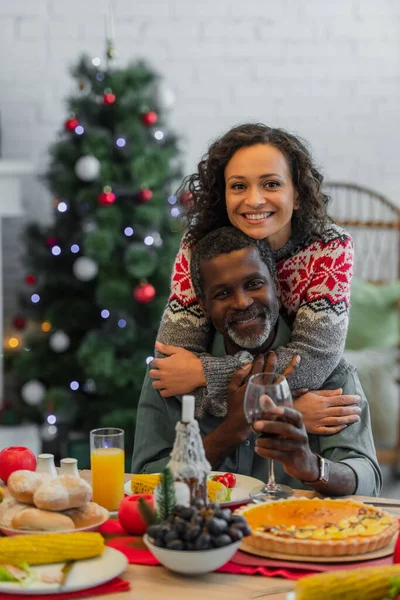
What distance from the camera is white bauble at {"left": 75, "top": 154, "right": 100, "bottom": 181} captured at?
154 inches

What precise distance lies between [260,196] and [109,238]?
6.32ft

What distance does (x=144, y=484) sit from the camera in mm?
1718

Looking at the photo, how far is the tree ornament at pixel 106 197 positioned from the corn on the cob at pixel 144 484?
231 centimetres

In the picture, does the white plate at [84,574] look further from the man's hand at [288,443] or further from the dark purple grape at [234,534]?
the man's hand at [288,443]

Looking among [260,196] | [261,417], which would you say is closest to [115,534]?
[261,417]

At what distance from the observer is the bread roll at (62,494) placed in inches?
58.9

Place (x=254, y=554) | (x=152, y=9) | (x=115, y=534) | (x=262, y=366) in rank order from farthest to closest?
(x=152, y=9)
(x=262, y=366)
(x=115, y=534)
(x=254, y=554)

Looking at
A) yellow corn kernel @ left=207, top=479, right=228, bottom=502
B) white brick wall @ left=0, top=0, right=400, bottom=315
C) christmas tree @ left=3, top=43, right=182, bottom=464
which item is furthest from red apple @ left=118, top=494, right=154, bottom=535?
white brick wall @ left=0, top=0, right=400, bottom=315

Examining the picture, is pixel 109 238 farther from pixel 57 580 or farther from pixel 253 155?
pixel 57 580

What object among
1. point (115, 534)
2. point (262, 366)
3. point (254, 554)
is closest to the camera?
point (254, 554)

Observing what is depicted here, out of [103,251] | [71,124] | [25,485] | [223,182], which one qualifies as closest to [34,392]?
[103,251]

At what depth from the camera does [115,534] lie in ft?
5.15

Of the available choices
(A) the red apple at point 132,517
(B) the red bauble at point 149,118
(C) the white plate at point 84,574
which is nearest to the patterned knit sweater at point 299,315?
(A) the red apple at point 132,517

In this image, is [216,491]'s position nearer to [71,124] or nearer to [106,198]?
[106,198]
